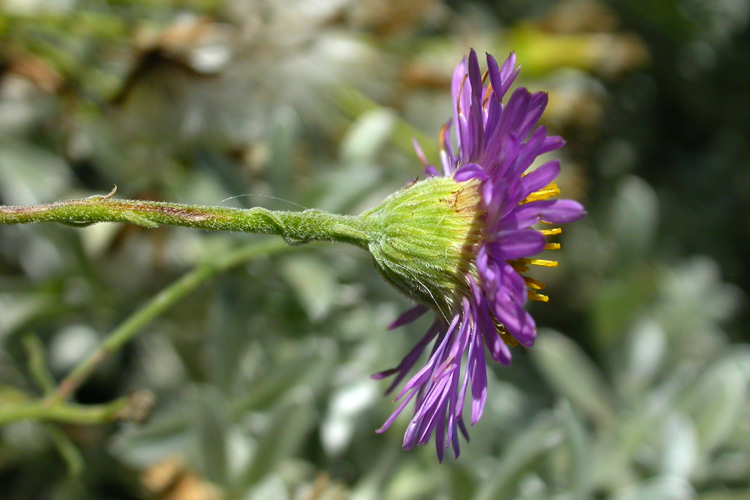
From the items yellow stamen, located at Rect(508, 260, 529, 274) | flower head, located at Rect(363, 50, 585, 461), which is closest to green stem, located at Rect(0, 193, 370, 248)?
flower head, located at Rect(363, 50, 585, 461)

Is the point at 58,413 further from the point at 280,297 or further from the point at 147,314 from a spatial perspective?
the point at 280,297

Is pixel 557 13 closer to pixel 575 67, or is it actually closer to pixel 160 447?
pixel 575 67

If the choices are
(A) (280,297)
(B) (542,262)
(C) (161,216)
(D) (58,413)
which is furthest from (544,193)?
(D) (58,413)

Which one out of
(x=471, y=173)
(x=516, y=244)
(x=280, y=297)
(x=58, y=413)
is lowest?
(x=516, y=244)

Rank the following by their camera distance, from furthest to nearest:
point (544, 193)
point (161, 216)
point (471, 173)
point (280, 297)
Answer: point (280, 297), point (544, 193), point (471, 173), point (161, 216)

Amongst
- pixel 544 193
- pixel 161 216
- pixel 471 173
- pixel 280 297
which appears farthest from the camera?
pixel 280 297

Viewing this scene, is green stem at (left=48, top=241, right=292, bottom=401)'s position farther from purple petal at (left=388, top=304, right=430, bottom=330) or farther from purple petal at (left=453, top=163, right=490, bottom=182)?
purple petal at (left=453, top=163, right=490, bottom=182)

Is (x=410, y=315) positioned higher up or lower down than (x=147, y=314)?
lower down
